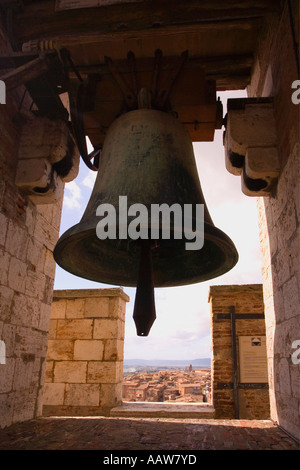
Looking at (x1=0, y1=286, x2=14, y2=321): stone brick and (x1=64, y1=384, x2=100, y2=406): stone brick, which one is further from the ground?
(x1=0, y1=286, x2=14, y2=321): stone brick

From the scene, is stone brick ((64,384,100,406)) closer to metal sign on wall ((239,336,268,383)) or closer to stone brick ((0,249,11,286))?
metal sign on wall ((239,336,268,383))

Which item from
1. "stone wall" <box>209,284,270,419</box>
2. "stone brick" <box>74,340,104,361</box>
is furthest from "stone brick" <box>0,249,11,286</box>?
"stone wall" <box>209,284,270,419</box>

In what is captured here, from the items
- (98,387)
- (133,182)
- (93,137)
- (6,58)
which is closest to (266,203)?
(133,182)

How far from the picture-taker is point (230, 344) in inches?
291

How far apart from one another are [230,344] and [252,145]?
5.61 m

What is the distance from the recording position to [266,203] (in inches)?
117

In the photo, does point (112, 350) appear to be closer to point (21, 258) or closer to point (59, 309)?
point (59, 309)

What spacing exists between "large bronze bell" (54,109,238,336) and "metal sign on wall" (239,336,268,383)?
5.44m

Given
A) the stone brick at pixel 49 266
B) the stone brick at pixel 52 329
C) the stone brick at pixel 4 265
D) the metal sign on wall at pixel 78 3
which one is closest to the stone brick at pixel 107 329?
the stone brick at pixel 52 329

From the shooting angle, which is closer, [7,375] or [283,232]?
[283,232]

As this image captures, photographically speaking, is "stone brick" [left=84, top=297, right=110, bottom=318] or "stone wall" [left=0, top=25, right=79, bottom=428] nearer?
"stone wall" [left=0, top=25, right=79, bottom=428]

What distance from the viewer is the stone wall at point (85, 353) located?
6293 millimetres

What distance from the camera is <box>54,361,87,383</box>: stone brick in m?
6.45

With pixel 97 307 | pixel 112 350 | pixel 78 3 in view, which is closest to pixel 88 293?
pixel 97 307
